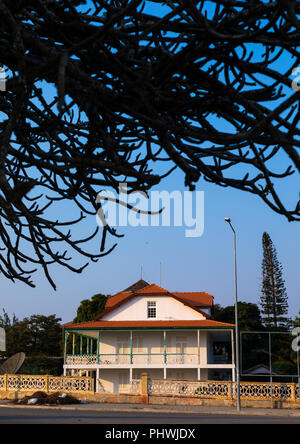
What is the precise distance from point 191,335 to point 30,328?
17.5m

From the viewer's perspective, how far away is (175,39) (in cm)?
378

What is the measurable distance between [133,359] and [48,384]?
9.89 m

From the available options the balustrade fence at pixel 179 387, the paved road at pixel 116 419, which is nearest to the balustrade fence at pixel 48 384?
the balustrade fence at pixel 179 387

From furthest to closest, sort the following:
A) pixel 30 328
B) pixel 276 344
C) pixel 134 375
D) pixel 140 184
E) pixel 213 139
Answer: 1. pixel 276 344
2. pixel 30 328
3. pixel 134 375
4. pixel 140 184
5. pixel 213 139

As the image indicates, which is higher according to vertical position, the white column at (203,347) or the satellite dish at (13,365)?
the white column at (203,347)

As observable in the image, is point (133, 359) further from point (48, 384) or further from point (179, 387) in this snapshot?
point (179, 387)

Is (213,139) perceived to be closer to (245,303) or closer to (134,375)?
(134,375)

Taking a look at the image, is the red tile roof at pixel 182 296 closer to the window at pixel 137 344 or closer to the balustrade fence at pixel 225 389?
the window at pixel 137 344

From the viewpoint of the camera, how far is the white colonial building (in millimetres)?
38125

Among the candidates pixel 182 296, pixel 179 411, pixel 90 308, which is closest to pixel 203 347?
pixel 182 296

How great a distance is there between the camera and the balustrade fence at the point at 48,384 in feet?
99.4

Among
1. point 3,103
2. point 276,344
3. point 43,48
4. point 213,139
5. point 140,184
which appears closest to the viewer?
point 43,48

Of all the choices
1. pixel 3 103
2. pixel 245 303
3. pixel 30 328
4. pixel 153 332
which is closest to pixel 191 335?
pixel 153 332

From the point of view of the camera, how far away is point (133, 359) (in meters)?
39.4
